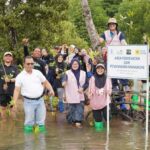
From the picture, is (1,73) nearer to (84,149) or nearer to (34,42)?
(84,149)

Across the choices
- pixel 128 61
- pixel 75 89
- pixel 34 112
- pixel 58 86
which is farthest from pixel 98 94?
pixel 58 86

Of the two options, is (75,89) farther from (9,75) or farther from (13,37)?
(13,37)

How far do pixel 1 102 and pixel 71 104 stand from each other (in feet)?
6.19

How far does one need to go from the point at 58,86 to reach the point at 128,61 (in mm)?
4192

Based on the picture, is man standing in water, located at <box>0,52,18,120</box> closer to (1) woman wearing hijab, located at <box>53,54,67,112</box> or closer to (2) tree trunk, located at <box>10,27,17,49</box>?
(1) woman wearing hijab, located at <box>53,54,67,112</box>

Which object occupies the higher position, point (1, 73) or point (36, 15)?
point (36, 15)

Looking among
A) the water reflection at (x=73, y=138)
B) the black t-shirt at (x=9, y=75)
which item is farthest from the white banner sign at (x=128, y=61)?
the black t-shirt at (x=9, y=75)

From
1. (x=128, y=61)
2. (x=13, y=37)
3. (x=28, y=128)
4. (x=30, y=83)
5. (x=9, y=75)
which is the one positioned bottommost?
(x=28, y=128)

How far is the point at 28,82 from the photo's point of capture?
1195 cm

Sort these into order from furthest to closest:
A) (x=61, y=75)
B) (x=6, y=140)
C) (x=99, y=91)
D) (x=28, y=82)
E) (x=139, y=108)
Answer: (x=61, y=75)
(x=139, y=108)
(x=99, y=91)
(x=28, y=82)
(x=6, y=140)

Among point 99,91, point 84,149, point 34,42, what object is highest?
point 34,42

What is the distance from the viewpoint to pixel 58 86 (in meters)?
15.5

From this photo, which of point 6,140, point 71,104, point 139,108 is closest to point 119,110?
point 139,108

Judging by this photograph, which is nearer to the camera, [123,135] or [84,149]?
[84,149]
